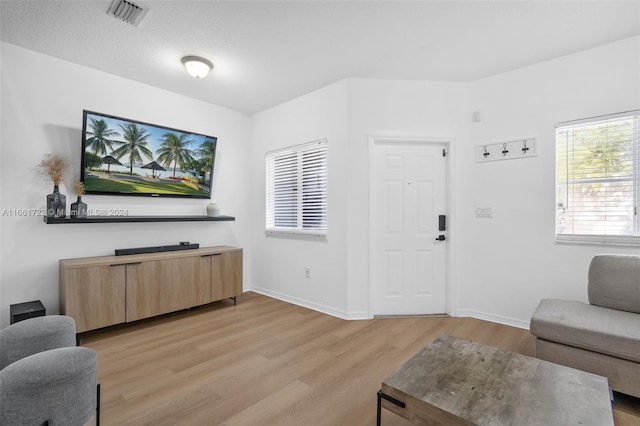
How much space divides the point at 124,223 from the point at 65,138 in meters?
1.06

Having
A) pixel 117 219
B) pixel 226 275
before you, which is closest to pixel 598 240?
pixel 226 275

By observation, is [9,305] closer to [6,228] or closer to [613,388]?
[6,228]

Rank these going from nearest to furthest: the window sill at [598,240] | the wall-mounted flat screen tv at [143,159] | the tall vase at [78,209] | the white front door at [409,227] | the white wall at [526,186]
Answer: the window sill at [598,240]
the white wall at [526,186]
the tall vase at [78,209]
the wall-mounted flat screen tv at [143,159]
the white front door at [409,227]

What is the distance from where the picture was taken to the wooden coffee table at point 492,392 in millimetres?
1232

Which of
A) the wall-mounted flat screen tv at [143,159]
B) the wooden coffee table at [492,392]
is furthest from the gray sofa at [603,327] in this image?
the wall-mounted flat screen tv at [143,159]

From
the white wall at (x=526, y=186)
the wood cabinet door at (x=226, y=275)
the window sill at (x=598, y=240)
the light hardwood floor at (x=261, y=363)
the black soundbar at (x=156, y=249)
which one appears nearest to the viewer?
the light hardwood floor at (x=261, y=363)

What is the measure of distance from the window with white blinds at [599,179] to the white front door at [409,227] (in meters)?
1.15

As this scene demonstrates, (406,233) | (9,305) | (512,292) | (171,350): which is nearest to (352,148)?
(406,233)

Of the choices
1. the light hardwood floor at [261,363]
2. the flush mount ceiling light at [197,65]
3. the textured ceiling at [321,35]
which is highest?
the textured ceiling at [321,35]

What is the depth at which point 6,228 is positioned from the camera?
2.73 m

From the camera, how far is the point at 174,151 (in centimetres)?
372

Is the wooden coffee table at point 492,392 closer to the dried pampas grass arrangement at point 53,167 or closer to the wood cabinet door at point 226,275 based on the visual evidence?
the wood cabinet door at point 226,275

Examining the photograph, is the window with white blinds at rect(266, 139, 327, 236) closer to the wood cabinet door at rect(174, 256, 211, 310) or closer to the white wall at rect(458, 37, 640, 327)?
the wood cabinet door at rect(174, 256, 211, 310)

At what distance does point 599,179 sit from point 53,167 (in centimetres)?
533
